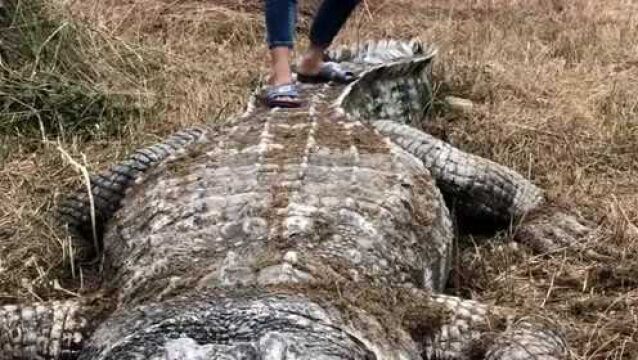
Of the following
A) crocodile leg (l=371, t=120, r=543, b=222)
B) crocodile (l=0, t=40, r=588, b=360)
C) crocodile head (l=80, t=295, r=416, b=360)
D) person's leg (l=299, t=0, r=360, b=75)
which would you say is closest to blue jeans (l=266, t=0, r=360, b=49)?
person's leg (l=299, t=0, r=360, b=75)

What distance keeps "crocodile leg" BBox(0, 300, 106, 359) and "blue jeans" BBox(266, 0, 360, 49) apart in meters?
1.65

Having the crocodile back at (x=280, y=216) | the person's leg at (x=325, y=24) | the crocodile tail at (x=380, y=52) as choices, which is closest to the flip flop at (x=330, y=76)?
the person's leg at (x=325, y=24)

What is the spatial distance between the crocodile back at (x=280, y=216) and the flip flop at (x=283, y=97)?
0.30m

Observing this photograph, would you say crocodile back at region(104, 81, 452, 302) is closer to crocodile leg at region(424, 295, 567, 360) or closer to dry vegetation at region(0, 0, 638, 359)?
crocodile leg at region(424, 295, 567, 360)

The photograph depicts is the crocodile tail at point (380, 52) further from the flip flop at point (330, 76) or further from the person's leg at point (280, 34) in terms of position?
the person's leg at point (280, 34)

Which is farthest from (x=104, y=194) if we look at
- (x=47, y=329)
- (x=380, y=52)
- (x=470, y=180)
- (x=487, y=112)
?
(x=487, y=112)

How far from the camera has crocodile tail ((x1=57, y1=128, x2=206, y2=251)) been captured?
369 cm

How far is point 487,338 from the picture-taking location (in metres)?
Result: 2.79

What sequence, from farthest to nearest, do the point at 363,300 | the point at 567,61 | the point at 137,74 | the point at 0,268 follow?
1. the point at 567,61
2. the point at 137,74
3. the point at 0,268
4. the point at 363,300

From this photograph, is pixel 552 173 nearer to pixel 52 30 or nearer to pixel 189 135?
pixel 189 135

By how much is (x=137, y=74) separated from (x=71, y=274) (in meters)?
2.10

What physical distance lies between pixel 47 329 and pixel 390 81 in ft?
7.45

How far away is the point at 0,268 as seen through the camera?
349 centimetres

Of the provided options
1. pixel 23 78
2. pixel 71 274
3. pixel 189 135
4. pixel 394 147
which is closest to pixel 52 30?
pixel 23 78
